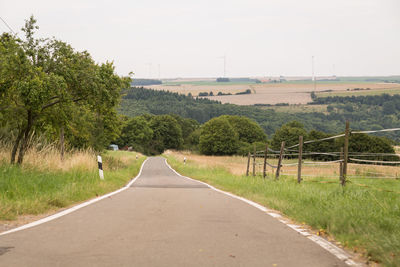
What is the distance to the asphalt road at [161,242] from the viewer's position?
444 cm

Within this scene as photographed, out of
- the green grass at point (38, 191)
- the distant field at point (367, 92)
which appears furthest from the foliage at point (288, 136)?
the distant field at point (367, 92)

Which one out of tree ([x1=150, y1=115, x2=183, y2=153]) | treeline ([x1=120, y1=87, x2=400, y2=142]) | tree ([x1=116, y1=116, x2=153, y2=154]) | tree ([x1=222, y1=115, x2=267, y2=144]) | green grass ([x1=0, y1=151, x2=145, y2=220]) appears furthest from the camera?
treeline ([x1=120, y1=87, x2=400, y2=142])

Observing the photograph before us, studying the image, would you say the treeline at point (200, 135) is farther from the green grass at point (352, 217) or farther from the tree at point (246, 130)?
the green grass at point (352, 217)

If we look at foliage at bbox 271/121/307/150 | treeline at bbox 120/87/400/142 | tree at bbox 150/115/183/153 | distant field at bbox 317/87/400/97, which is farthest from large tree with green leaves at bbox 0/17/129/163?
distant field at bbox 317/87/400/97

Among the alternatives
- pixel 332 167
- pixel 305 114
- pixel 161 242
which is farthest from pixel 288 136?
pixel 161 242

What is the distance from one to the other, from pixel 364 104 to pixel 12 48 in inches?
6759

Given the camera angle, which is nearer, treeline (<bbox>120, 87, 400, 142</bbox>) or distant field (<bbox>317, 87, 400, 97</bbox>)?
treeline (<bbox>120, 87, 400, 142</bbox>)

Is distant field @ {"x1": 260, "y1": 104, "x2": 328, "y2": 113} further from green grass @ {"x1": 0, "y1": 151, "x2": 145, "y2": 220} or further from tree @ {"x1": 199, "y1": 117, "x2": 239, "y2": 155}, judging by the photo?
green grass @ {"x1": 0, "y1": 151, "x2": 145, "y2": 220}

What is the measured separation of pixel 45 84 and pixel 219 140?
8716 centimetres

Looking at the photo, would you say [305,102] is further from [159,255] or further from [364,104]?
[159,255]

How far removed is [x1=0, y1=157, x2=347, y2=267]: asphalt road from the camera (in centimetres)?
444

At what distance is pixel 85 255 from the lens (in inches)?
181

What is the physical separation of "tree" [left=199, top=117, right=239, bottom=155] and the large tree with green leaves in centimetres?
8308

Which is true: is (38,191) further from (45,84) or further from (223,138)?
(223,138)
